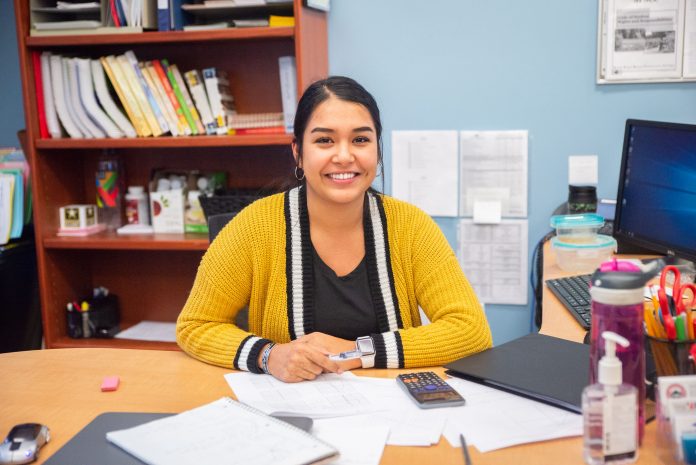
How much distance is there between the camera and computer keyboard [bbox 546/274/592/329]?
1524mm

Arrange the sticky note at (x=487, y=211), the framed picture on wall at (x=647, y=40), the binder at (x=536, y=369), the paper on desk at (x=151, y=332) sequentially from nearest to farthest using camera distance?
1. the binder at (x=536, y=369)
2. the framed picture on wall at (x=647, y=40)
3. the sticky note at (x=487, y=211)
4. the paper on desk at (x=151, y=332)

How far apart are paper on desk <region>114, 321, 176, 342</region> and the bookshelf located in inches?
2.0

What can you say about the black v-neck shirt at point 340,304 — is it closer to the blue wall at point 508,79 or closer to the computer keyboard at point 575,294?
the computer keyboard at point 575,294

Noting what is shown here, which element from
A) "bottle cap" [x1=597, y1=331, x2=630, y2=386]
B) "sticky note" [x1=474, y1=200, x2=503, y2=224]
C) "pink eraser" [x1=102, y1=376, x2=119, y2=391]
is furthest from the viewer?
"sticky note" [x1=474, y1=200, x2=503, y2=224]

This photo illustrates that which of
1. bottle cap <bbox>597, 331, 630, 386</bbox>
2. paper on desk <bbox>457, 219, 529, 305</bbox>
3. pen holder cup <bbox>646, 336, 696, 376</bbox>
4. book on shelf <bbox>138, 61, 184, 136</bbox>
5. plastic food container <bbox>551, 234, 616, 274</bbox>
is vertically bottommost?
paper on desk <bbox>457, 219, 529, 305</bbox>

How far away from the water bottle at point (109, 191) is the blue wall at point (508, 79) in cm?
96

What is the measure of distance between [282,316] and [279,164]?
127 cm

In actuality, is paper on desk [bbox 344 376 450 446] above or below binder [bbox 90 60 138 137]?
below

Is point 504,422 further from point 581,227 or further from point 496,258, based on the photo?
point 496,258

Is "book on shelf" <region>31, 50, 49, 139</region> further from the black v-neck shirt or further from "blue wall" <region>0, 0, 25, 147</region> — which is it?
the black v-neck shirt

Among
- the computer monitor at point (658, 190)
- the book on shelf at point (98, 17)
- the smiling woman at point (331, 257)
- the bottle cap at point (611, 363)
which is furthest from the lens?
the book on shelf at point (98, 17)

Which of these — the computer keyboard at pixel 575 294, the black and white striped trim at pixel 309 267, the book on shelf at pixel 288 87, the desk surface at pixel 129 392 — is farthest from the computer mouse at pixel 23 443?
the book on shelf at pixel 288 87

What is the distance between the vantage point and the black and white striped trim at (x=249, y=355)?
4.23 feet

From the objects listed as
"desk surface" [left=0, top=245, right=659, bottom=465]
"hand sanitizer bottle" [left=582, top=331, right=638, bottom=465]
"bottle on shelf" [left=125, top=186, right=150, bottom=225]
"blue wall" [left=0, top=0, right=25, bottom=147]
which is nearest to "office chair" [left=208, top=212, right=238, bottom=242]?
"desk surface" [left=0, top=245, right=659, bottom=465]
